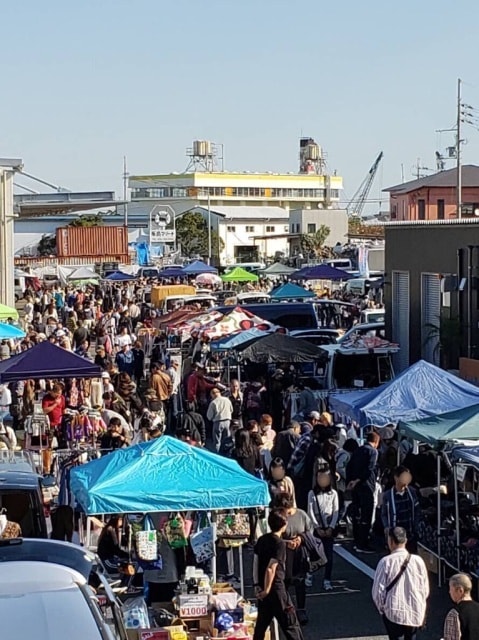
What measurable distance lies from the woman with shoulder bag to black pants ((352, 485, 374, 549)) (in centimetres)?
167

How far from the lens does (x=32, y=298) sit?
1827 inches

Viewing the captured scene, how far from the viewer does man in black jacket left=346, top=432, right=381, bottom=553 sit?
13.4 m

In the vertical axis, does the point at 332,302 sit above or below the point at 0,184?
below

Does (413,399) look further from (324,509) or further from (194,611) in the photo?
(194,611)

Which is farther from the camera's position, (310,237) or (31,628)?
(310,237)

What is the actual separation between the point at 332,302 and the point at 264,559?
968 inches

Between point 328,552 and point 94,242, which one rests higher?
point 94,242

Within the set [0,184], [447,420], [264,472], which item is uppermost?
[0,184]

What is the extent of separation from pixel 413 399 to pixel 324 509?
12.0 ft

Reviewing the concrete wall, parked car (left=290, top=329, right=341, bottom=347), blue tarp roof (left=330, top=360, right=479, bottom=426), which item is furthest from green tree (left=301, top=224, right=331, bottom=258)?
blue tarp roof (left=330, top=360, right=479, bottom=426)

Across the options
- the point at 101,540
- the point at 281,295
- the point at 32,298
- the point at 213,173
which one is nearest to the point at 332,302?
the point at 281,295

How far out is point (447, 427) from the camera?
12094mm

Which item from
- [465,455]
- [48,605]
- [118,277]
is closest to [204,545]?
[465,455]

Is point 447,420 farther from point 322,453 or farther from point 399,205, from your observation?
point 399,205
